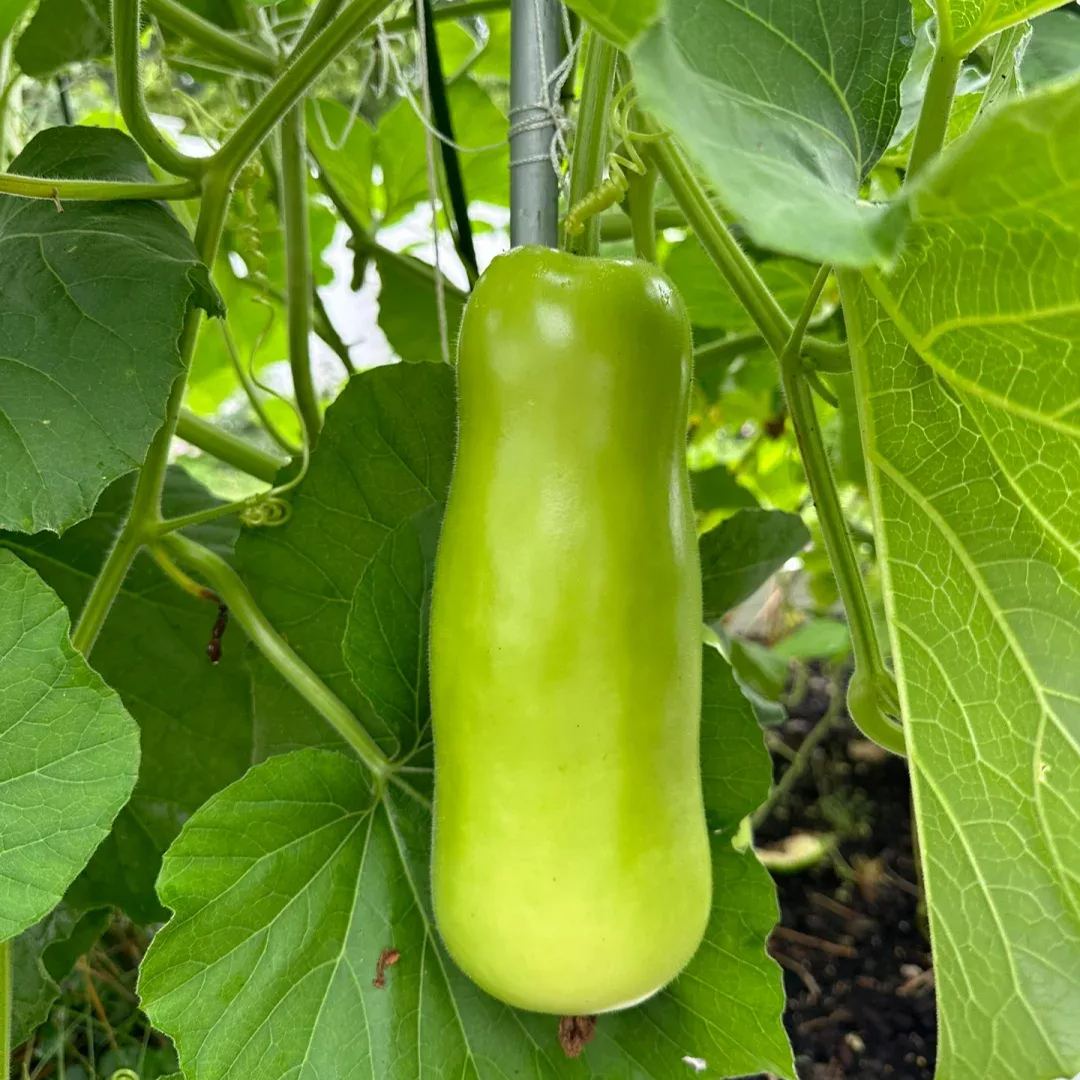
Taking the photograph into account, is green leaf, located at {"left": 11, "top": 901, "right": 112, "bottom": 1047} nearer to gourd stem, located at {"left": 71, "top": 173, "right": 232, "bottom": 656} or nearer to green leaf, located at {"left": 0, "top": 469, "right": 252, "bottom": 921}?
green leaf, located at {"left": 0, "top": 469, "right": 252, "bottom": 921}

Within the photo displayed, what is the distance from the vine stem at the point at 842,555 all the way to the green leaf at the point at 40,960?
1.64 feet

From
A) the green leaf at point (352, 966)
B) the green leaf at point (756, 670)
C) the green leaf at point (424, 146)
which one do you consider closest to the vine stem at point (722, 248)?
the green leaf at point (352, 966)

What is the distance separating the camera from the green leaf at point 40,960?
0.64m

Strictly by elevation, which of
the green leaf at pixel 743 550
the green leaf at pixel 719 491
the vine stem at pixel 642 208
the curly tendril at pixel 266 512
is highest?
the vine stem at pixel 642 208

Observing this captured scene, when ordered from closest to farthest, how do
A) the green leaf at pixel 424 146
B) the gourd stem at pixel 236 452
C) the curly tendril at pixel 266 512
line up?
the curly tendril at pixel 266 512 → the gourd stem at pixel 236 452 → the green leaf at pixel 424 146

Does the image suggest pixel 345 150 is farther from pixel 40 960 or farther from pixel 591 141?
pixel 40 960

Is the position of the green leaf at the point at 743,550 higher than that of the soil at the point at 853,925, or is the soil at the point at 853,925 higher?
the green leaf at the point at 743,550

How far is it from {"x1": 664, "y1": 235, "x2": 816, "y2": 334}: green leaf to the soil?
825 mm

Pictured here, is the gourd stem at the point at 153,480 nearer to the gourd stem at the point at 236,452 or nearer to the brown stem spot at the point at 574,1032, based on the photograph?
the gourd stem at the point at 236,452

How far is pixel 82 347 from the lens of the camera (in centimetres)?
45

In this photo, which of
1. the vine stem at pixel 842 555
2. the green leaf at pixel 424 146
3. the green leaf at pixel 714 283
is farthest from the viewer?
the green leaf at pixel 424 146

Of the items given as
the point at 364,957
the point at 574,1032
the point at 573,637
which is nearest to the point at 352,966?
the point at 364,957

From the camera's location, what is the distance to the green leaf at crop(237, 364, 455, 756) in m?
0.56

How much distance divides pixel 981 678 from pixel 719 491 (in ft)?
2.21
